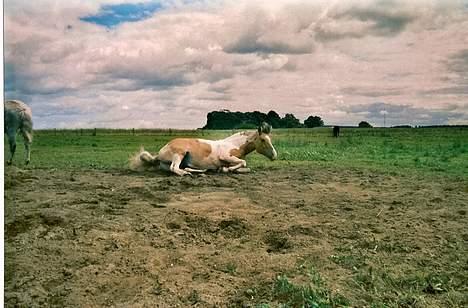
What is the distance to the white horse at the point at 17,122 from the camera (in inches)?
196

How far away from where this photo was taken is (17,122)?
17.8 feet

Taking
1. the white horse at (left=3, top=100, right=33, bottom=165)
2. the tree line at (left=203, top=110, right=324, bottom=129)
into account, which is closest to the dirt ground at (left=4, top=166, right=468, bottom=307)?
the white horse at (left=3, top=100, right=33, bottom=165)

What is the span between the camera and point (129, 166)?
6250mm

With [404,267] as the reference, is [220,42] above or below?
above

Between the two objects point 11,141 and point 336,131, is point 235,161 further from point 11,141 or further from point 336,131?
point 11,141

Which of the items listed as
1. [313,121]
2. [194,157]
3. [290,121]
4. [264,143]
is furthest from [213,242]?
[264,143]

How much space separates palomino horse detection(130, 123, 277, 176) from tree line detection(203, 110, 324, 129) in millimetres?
149

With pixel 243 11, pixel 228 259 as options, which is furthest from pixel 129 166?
pixel 228 259

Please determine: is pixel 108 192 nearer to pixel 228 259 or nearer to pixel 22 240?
pixel 22 240

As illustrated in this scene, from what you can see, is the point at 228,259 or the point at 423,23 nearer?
the point at 228,259

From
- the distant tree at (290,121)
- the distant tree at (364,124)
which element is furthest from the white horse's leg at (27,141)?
→ the distant tree at (364,124)

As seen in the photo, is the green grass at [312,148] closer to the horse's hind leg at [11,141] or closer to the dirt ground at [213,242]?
the horse's hind leg at [11,141]

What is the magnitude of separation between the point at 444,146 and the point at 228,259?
4271 millimetres

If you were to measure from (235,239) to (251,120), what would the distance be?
3.57 m
